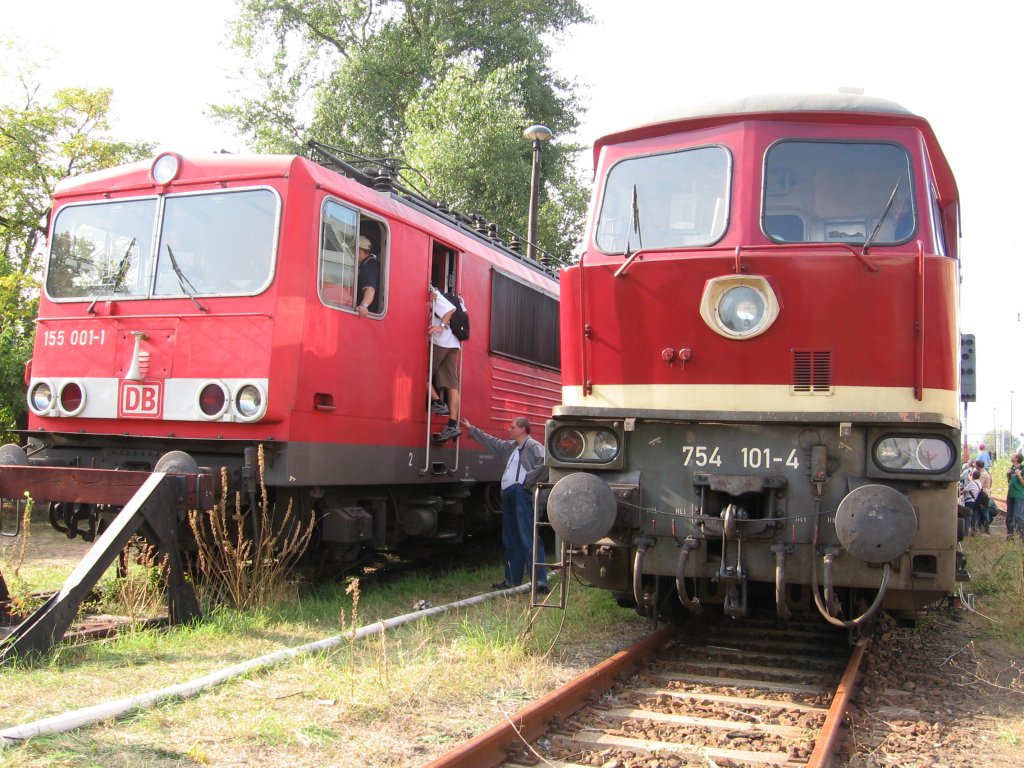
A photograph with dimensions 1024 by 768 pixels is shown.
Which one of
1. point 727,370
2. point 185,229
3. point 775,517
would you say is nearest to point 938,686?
point 775,517

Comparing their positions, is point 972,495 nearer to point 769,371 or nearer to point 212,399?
point 769,371

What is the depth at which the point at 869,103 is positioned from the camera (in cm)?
574

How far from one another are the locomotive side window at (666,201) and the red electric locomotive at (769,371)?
10mm

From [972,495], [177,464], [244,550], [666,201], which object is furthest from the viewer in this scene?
[972,495]

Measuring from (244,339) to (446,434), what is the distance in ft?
8.13

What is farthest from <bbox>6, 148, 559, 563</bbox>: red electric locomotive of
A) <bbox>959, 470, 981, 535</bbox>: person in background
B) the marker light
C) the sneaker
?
<bbox>959, 470, 981, 535</bbox>: person in background

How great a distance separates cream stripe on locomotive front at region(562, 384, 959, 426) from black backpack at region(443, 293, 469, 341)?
3.24m

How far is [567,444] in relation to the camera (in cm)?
578

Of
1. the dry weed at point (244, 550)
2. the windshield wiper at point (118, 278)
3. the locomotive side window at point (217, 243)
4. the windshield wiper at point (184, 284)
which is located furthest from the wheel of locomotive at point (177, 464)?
the windshield wiper at point (118, 278)

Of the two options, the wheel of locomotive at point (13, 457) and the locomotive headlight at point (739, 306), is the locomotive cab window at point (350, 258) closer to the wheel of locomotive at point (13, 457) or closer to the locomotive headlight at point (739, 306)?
the wheel of locomotive at point (13, 457)

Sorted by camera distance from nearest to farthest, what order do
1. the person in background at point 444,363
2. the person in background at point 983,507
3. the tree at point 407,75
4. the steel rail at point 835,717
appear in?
the steel rail at point 835,717 → the person in background at point 444,363 → the person in background at point 983,507 → the tree at point 407,75

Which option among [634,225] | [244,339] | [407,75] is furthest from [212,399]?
[407,75]

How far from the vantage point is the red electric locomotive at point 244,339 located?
6941 millimetres

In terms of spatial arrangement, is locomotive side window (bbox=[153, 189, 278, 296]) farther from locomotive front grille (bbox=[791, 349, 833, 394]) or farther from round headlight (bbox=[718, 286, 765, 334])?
locomotive front grille (bbox=[791, 349, 833, 394])
